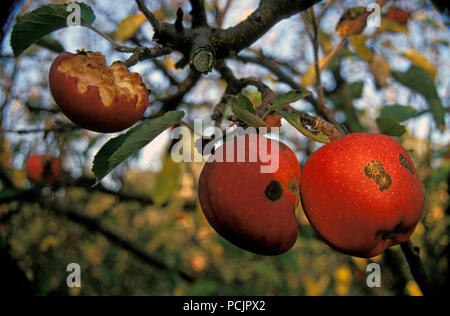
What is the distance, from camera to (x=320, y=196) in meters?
0.55

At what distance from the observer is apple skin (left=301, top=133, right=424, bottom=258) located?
1.74 feet

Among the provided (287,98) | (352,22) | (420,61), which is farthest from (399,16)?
(287,98)

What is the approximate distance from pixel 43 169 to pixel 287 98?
150 centimetres

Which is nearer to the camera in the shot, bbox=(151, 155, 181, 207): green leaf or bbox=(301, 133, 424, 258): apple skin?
bbox=(301, 133, 424, 258): apple skin

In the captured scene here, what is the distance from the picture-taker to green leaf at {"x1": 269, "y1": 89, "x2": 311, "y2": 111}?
1.89 feet

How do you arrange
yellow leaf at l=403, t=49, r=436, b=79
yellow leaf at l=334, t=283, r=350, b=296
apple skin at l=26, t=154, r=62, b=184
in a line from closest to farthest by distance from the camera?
yellow leaf at l=403, t=49, r=436, b=79 < apple skin at l=26, t=154, r=62, b=184 < yellow leaf at l=334, t=283, r=350, b=296

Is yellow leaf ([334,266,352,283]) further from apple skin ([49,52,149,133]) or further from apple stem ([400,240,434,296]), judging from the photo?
apple skin ([49,52,149,133])

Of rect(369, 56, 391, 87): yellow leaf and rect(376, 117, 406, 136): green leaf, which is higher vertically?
rect(376, 117, 406, 136): green leaf

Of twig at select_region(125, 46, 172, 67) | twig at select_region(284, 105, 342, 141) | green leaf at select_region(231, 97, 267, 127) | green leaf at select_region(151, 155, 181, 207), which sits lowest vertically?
green leaf at select_region(151, 155, 181, 207)

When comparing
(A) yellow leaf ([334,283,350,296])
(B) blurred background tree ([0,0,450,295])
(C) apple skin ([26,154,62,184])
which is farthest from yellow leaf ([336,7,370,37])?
(A) yellow leaf ([334,283,350,296])

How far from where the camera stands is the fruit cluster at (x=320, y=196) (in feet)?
1.71

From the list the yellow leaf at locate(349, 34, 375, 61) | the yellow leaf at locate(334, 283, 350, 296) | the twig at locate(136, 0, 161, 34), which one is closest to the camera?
the twig at locate(136, 0, 161, 34)

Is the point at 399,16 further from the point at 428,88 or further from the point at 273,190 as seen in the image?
the point at 273,190
